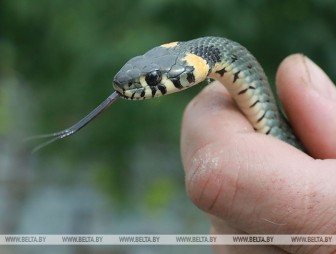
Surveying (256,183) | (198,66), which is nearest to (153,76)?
(198,66)

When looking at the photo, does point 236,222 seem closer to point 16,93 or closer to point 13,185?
point 16,93

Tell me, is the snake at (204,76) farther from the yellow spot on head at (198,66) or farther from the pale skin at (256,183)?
the pale skin at (256,183)

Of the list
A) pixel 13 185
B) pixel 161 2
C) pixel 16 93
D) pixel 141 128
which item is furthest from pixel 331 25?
pixel 13 185

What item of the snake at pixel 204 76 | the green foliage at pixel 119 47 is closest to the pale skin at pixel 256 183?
the snake at pixel 204 76

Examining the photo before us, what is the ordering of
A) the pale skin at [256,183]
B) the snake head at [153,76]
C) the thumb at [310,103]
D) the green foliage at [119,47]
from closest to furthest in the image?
the pale skin at [256,183]
the snake head at [153,76]
the thumb at [310,103]
the green foliage at [119,47]

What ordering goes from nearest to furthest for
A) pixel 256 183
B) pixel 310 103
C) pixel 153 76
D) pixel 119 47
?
1. pixel 256 183
2. pixel 153 76
3. pixel 310 103
4. pixel 119 47

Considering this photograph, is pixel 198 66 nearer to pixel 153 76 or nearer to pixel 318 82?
pixel 153 76

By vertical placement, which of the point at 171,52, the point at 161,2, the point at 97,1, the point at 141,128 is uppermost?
the point at 171,52
